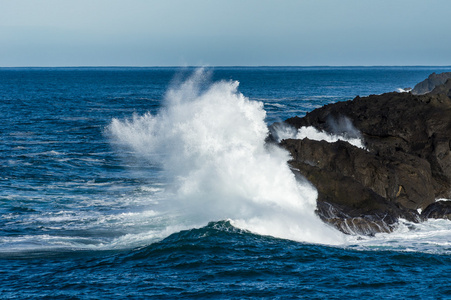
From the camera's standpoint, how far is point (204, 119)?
26438mm

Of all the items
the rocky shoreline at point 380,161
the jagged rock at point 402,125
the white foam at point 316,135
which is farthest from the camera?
the white foam at point 316,135

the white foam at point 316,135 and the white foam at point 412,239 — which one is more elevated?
the white foam at point 316,135

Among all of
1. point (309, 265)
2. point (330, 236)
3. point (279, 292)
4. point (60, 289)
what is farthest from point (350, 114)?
point (60, 289)

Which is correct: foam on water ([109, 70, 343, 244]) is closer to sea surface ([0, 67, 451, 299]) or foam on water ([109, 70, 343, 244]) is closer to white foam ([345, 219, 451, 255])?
sea surface ([0, 67, 451, 299])

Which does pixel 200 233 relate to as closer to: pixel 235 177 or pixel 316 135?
pixel 235 177

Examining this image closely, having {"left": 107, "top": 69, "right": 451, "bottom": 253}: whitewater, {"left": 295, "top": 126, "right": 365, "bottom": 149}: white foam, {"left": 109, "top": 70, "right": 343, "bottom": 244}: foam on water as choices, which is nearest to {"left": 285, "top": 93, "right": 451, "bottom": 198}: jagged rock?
{"left": 295, "top": 126, "right": 365, "bottom": 149}: white foam

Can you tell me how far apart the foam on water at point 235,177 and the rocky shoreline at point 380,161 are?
703mm

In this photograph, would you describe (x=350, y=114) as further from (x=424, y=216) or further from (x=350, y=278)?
(x=350, y=278)

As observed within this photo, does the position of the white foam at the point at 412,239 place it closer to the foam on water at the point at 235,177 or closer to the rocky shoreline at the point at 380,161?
the rocky shoreline at the point at 380,161

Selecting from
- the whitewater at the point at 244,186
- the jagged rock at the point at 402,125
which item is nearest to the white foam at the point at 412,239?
the whitewater at the point at 244,186

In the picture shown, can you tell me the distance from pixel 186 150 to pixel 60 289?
12.7 m

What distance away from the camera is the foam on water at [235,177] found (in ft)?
58.4

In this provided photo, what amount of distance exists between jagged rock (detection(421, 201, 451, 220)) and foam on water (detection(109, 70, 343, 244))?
3.64m

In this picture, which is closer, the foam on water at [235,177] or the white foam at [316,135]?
the foam on water at [235,177]
